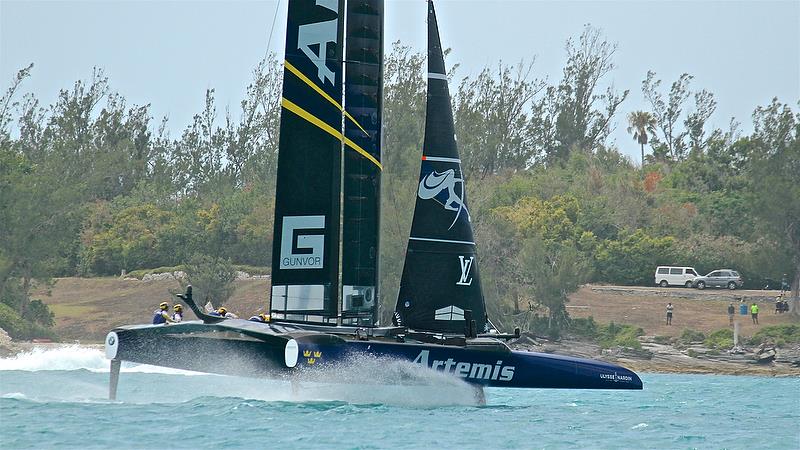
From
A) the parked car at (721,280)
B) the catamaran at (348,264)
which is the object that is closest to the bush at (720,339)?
the parked car at (721,280)

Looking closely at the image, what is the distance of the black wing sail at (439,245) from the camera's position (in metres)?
25.7

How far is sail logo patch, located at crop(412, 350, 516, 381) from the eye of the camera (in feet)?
79.9

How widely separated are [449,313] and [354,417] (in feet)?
11.4

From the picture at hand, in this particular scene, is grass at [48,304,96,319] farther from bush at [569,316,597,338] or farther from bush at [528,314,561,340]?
bush at [569,316,597,338]

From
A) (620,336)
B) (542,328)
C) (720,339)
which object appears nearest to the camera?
(720,339)

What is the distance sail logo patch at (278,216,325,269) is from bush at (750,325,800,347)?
33.2m

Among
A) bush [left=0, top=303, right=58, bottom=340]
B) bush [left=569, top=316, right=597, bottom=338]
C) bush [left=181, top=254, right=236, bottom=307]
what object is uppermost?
bush [left=181, top=254, right=236, bottom=307]

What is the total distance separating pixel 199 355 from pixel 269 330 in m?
1.36

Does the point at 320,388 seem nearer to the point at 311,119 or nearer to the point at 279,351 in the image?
the point at 279,351

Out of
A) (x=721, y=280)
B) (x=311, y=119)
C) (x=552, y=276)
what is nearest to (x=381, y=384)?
(x=311, y=119)

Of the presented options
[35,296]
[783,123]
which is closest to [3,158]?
[35,296]

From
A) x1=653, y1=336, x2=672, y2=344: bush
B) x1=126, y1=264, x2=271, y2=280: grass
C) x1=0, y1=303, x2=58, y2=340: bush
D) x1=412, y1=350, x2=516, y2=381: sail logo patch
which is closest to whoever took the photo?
x1=412, y1=350, x2=516, y2=381: sail logo patch

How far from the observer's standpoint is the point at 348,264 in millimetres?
25469

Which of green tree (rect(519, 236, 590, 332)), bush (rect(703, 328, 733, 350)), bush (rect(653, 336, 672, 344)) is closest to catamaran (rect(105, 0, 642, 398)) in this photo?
bush (rect(703, 328, 733, 350))
